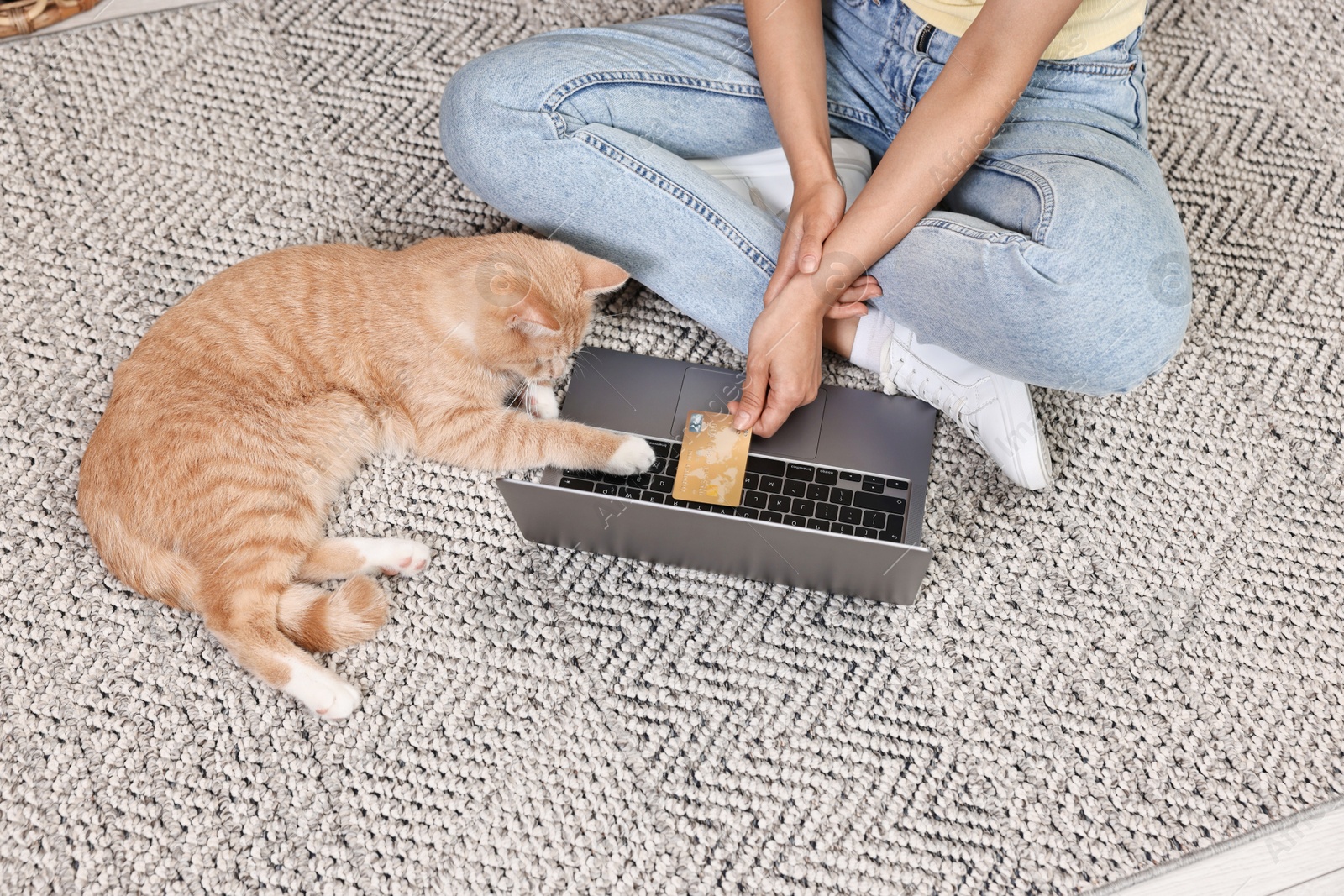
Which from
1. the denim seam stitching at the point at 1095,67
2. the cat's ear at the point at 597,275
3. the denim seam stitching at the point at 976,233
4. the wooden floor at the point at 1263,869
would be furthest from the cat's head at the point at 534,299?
the wooden floor at the point at 1263,869

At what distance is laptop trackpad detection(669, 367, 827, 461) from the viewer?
96cm

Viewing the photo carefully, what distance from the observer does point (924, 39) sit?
0.96 m

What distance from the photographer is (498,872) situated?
0.92 m

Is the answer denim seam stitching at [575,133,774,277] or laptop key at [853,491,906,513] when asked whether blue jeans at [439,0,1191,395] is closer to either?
denim seam stitching at [575,133,774,277]

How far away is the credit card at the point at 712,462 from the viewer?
923 millimetres

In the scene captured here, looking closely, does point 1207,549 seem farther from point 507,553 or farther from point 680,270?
point 507,553

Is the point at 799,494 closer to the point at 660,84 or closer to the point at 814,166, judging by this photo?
the point at 814,166

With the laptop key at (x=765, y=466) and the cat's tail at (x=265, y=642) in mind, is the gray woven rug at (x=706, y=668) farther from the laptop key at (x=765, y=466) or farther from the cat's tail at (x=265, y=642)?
the laptop key at (x=765, y=466)

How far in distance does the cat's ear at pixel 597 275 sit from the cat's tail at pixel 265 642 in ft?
1.60

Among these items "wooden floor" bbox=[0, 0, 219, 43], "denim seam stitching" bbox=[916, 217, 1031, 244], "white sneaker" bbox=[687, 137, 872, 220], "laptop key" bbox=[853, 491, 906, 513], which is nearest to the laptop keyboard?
"laptop key" bbox=[853, 491, 906, 513]

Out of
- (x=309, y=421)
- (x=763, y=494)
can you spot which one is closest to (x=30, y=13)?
(x=309, y=421)

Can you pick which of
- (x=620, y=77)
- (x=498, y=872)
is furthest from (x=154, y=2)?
(x=498, y=872)

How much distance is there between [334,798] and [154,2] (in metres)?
1.32

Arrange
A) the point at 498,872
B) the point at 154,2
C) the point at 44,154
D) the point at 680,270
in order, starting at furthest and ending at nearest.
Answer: the point at 154,2 < the point at 44,154 < the point at 680,270 < the point at 498,872
